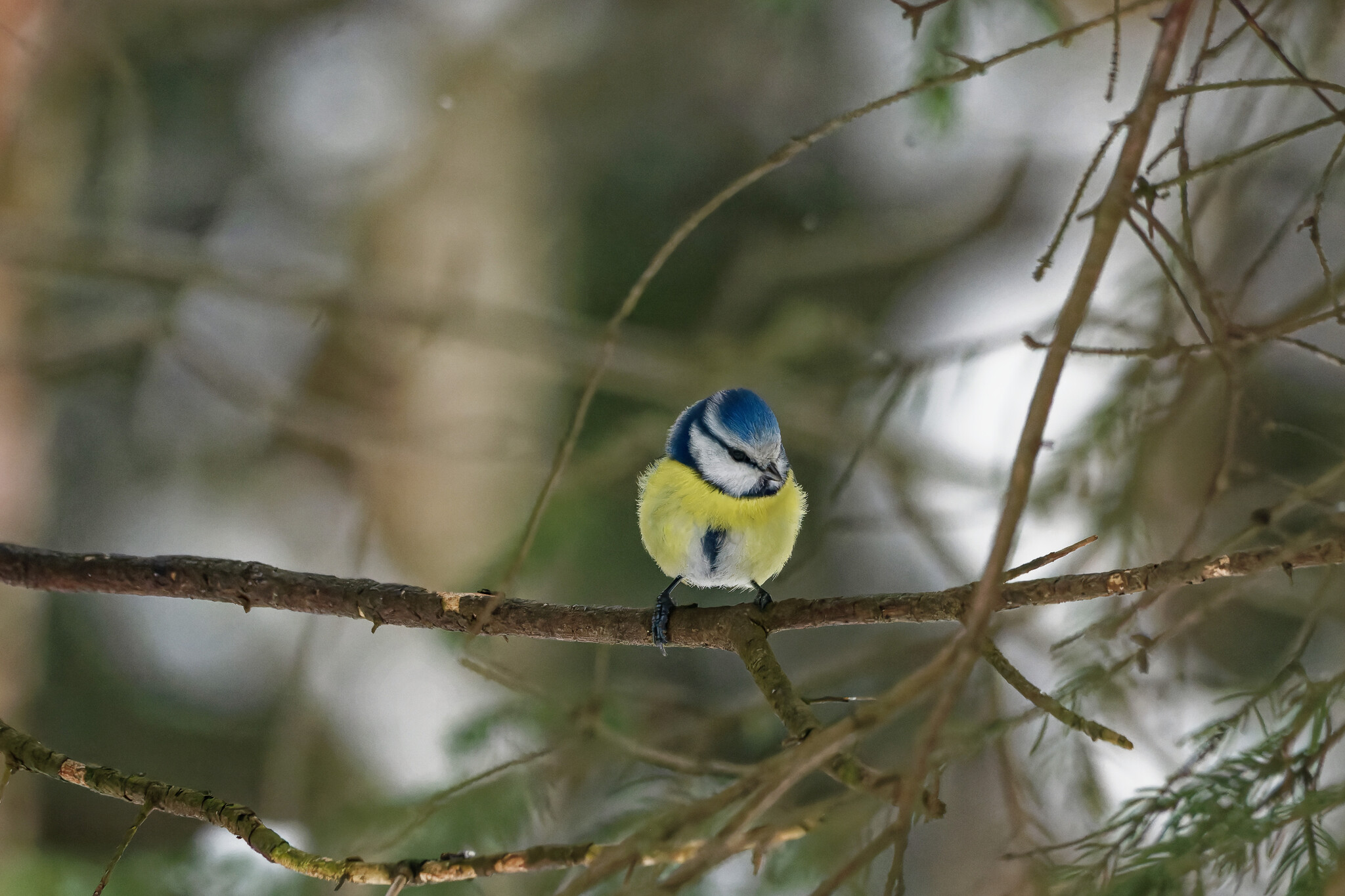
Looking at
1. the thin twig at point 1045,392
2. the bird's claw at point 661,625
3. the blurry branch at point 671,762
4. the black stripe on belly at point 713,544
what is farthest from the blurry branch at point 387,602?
the thin twig at point 1045,392

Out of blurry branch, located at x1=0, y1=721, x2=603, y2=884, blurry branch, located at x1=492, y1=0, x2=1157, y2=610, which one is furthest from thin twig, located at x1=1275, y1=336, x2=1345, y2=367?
blurry branch, located at x1=0, y1=721, x2=603, y2=884

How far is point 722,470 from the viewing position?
1.47 meters

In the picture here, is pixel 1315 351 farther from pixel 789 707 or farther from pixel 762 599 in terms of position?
pixel 762 599

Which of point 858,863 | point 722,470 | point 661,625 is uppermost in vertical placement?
point 722,470

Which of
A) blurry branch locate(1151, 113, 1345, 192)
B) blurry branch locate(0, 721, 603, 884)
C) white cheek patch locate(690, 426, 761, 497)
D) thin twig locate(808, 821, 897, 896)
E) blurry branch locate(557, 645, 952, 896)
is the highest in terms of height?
white cheek patch locate(690, 426, 761, 497)

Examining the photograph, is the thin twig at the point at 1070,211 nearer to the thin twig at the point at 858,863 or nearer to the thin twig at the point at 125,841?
the thin twig at the point at 858,863

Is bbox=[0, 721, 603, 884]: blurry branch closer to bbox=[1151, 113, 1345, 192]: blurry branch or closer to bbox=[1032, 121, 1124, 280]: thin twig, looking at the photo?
bbox=[1032, 121, 1124, 280]: thin twig

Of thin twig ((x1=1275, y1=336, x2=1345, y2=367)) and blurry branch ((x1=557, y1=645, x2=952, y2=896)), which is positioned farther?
thin twig ((x1=1275, y1=336, x2=1345, y2=367))

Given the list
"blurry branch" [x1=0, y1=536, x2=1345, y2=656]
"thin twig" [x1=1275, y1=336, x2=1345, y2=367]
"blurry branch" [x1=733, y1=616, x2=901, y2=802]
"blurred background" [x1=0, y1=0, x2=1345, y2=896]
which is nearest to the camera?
"blurry branch" [x1=733, y1=616, x2=901, y2=802]

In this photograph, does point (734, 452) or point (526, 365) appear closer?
point (734, 452)

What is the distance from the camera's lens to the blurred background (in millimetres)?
1770

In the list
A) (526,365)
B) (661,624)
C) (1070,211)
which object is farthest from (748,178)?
(526,365)

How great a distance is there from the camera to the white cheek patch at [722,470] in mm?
1453

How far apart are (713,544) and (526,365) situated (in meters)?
1.85
